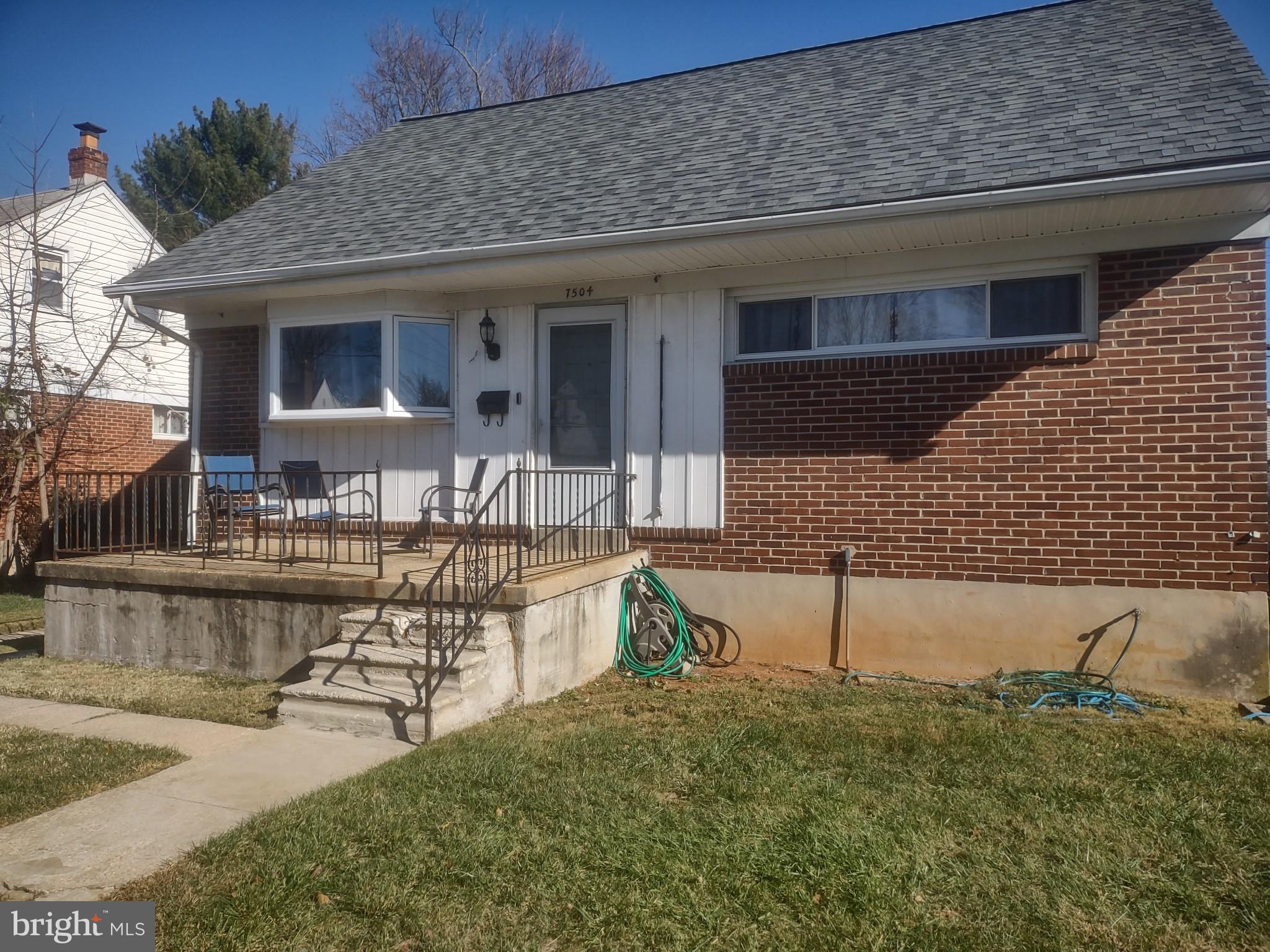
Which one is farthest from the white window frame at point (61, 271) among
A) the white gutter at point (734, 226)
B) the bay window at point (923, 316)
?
the bay window at point (923, 316)

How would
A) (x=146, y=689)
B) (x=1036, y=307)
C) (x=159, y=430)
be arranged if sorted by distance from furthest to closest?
(x=159, y=430), (x=1036, y=307), (x=146, y=689)

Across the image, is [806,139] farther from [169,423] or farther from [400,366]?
[169,423]

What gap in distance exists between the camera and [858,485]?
679 centimetres

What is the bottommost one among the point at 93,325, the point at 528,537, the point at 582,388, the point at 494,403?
the point at 528,537

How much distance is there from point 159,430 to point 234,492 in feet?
39.4

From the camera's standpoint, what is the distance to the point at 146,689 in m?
6.27

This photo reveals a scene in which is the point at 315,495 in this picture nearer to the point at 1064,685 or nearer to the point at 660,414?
the point at 660,414

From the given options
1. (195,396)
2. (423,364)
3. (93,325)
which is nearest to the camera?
(423,364)

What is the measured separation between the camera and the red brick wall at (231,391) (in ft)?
29.3

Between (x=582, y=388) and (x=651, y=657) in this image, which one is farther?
(x=582, y=388)

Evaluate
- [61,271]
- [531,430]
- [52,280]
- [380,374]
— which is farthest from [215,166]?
[531,430]

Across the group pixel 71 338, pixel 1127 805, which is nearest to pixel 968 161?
pixel 1127 805

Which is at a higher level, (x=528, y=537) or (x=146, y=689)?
(x=528, y=537)

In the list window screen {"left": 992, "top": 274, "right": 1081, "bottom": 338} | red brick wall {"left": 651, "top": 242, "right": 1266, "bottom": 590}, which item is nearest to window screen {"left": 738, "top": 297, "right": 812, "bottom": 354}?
red brick wall {"left": 651, "top": 242, "right": 1266, "bottom": 590}
